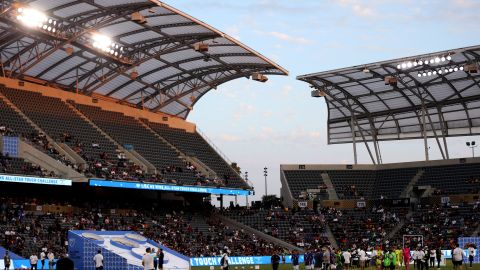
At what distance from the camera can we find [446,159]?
262ft

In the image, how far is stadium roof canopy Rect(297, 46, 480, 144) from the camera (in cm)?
6644

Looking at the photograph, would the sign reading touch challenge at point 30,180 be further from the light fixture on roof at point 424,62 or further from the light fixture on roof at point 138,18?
the light fixture on roof at point 424,62

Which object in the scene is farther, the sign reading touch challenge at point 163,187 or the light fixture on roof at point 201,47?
the light fixture on roof at point 201,47

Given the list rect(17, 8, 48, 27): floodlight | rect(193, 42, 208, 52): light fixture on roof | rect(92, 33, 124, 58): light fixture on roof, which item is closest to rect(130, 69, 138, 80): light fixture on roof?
rect(92, 33, 124, 58): light fixture on roof

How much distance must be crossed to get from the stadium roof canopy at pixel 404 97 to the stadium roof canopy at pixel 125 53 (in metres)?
9.04

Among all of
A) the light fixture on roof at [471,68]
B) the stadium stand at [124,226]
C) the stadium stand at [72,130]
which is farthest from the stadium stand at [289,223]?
the light fixture on roof at [471,68]

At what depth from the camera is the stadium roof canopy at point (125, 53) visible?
53.3 m

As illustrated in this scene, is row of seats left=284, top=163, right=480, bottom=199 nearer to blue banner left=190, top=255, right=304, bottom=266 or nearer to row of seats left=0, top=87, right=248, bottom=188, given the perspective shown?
row of seats left=0, top=87, right=248, bottom=188

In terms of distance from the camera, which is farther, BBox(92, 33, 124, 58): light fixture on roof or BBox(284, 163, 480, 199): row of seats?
BBox(284, 163, 480, 199): row of seats

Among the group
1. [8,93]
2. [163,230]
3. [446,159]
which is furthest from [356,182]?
[8,93]

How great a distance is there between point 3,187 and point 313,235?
29144 mm

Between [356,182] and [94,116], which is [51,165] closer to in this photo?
[94,116]

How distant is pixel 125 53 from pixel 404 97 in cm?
2886

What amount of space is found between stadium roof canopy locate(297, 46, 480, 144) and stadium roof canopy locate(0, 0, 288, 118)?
29.7 ft
